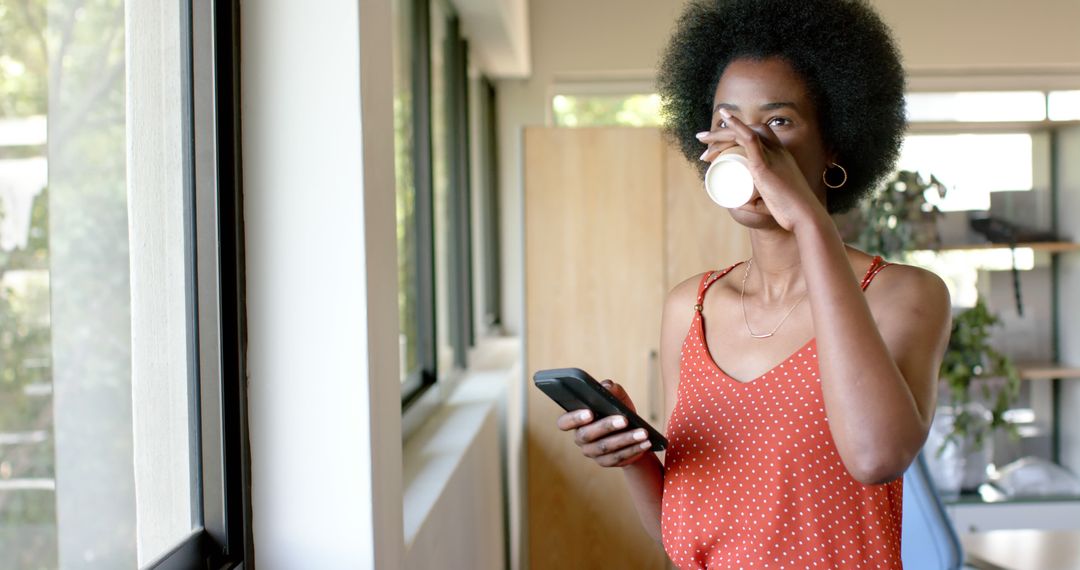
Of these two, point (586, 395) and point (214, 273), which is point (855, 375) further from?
point (214, 273)

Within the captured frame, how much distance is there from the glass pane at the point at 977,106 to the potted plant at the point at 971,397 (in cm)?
131

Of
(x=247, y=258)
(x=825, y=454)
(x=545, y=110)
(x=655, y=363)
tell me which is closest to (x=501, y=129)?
(x=545, y=110)

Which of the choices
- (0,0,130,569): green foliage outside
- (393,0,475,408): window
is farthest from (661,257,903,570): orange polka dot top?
(393,0,475,408): window

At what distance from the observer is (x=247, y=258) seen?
139cm

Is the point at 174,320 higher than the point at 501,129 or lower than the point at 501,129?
lower

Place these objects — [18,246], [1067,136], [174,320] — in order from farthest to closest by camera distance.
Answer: [1067,136] < [174,320] < [18,246]

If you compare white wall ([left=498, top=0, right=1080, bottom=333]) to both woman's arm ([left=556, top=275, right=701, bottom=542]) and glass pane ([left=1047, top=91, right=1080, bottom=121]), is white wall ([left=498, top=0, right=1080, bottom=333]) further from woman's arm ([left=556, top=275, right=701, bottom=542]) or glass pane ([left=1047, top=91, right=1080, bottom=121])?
woman's arm ([left=556, top=275, right=701, bottom=542])

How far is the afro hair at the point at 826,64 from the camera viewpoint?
1301 millimetres

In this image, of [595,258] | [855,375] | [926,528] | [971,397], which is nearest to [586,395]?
[855,375]

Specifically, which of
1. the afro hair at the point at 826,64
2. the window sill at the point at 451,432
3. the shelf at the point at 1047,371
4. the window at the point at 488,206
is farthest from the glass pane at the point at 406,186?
the shelf at the point at 1047,371

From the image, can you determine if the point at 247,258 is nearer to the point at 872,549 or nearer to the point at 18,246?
the point at 18,246

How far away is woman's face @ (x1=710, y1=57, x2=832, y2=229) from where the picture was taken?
45.9 inches

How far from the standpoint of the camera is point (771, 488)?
1.14 meters

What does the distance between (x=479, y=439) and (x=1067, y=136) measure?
3129 mm
